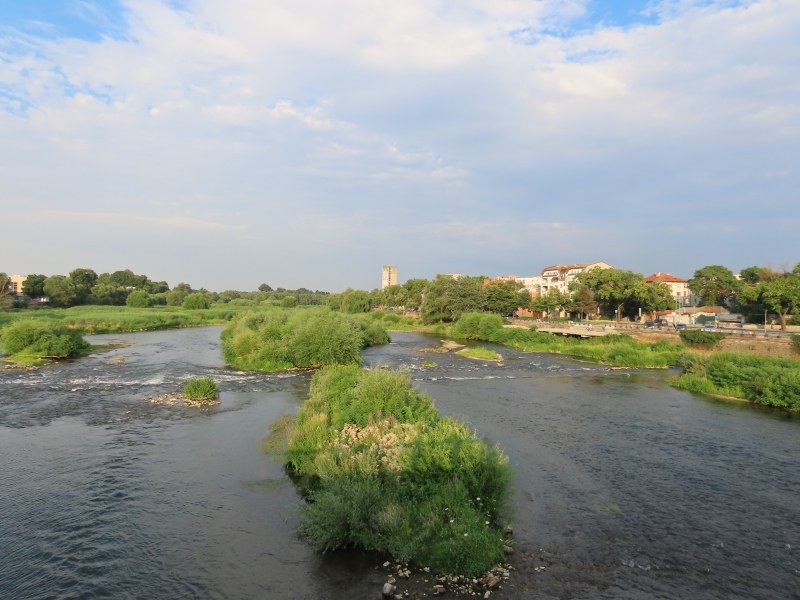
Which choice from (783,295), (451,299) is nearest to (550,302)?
(451,299)

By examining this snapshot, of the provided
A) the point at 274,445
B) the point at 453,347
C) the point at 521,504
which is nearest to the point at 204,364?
the point at 274,445

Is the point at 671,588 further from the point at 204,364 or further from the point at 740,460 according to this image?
the point at 204,364

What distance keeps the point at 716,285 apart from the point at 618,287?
27.6 metres

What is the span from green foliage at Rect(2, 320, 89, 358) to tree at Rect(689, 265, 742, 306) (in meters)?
98.1

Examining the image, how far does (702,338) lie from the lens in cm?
4691

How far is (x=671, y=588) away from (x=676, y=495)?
576cm

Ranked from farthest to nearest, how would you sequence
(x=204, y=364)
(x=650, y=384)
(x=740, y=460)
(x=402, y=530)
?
(x=204, y=364)
(x=650, y=384)
(x=740, y=460)
(x=402, y=530)

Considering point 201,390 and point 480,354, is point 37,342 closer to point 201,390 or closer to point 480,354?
point 201,390

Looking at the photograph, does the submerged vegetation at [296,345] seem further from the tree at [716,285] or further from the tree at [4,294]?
the tree at [716,285]

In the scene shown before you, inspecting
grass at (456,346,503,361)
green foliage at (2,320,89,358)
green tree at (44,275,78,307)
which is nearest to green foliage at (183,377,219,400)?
green foliage at (2,320,89,358)

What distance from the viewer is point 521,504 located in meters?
14.4

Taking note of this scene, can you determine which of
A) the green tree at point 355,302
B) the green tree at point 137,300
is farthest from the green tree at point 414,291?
the green tree at point 137,300

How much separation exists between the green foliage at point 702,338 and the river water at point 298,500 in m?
19.8

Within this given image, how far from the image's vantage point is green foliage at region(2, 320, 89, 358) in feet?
139
